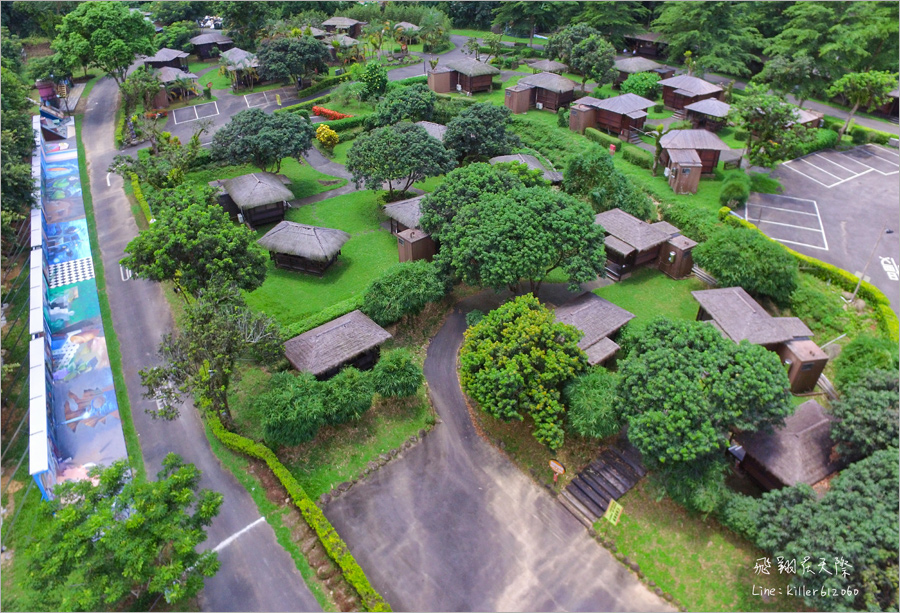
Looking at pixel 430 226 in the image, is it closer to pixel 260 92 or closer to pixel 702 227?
pixel 702 227

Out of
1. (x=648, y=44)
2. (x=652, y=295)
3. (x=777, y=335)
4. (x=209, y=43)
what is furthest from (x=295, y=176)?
(x=648, y=44)

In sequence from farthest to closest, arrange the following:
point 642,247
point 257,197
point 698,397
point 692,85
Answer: point 692,85
point 257,197
point 642,247
point 698,397

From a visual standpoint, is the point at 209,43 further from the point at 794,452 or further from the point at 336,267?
the point at 794,452

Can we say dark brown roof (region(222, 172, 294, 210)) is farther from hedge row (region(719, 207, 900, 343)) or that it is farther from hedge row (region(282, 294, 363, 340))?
hedge row (region(719, 207, 900, 343))

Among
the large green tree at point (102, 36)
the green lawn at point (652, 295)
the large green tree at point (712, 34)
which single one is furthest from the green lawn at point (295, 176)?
the large green tree at point (712, 34)

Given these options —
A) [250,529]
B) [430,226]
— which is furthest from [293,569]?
[430,226]
